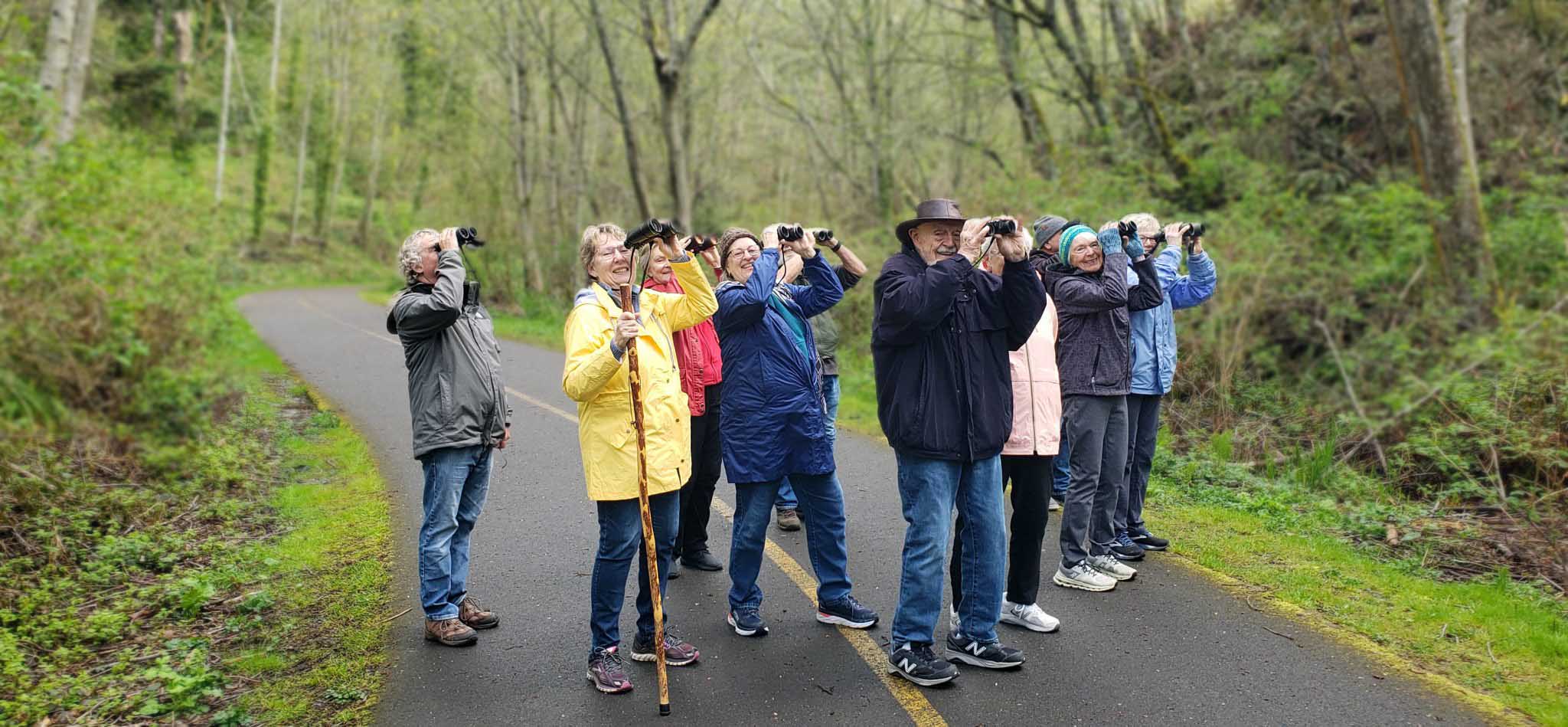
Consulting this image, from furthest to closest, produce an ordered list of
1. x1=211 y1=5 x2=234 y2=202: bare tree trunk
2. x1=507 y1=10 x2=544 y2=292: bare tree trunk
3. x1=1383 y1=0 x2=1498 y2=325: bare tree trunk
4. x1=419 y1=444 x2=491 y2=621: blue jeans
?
x1=211 y1=5 x2=234 y2=202: bare tree trunk < x1=507 y1=10 x2=544 y2=292: bare tree trunk < x1=1383 y1=0 x2=1498 y2=325: bare tree trunk < x1=419 y1=444 x2=491 y2=621: blue jeans

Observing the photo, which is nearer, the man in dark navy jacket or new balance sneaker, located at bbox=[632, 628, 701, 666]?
the man in dark navy jacket

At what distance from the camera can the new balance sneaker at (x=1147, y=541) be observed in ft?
20.5

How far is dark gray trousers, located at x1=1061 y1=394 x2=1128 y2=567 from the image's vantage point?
18.1ft

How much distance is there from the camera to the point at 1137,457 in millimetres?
6227

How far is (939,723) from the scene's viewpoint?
3996 mm

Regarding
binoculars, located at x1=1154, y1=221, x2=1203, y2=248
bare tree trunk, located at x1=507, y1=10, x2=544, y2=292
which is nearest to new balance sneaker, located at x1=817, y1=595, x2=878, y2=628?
binoculars, located at x1=1154, y1=221, x2=1203, y2=248

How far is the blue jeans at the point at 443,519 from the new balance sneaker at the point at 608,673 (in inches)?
38.2

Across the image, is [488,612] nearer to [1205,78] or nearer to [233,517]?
[233,517]

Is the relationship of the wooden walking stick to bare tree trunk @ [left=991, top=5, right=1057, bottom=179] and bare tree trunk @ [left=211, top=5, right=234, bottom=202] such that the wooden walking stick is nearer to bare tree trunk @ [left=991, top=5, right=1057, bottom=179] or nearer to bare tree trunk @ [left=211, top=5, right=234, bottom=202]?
bare tree trunk @ [left=991, top=5, right=1057, bottom=179]

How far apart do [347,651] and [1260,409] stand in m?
8.56

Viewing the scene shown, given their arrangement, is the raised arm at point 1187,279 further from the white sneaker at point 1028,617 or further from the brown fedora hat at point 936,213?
the brown fedora hat at point 936,213

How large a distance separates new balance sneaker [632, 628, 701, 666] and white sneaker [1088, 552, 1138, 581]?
2457 millimetres

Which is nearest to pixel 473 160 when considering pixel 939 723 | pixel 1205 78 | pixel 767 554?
pixel 1205 78

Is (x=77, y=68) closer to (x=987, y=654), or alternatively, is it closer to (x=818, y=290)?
(x=818, y=290)
